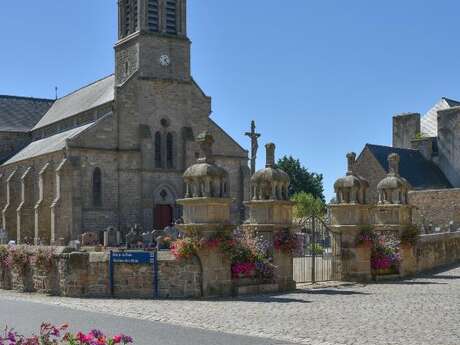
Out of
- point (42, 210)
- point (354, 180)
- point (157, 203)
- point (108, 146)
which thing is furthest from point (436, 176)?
point (354, 180)

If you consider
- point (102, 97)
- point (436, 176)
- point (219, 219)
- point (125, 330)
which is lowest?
point (125, 330)

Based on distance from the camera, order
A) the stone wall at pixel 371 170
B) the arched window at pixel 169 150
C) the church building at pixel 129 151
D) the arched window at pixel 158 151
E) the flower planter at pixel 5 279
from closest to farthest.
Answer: the flower planter at pixel 5 279
the church building at pixel 129 151
the arched window at pixel 158 151
the arched window at pixel 169 150
the stone wall at pixel 371 170

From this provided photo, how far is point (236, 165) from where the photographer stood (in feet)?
141

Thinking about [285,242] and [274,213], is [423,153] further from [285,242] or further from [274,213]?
[285,242]

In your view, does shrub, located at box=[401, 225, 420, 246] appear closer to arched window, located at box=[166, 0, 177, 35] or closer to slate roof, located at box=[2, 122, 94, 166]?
slate roof, located at box=[2, 122, 94, 166]

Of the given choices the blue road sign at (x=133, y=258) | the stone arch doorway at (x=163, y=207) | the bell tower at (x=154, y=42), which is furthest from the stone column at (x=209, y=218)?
the bell tower at (x=154, y=42)

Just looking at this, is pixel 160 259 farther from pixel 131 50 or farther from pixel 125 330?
pixel 131 50

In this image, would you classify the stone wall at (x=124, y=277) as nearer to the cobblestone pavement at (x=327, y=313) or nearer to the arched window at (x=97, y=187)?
the cobblestone pavement at (x=327, y=313)

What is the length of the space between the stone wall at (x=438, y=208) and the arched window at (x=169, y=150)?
46.1 ft

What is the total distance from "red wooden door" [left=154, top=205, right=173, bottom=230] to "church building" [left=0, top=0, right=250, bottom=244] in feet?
0.19

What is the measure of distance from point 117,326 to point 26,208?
111 feet

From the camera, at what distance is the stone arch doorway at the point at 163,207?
39.5 m

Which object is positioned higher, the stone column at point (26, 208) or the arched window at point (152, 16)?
the arched window at point (152, 16)

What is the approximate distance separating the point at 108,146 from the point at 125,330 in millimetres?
28614
